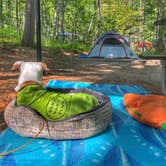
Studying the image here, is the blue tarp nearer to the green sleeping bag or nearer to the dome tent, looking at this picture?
the green sleeping bag

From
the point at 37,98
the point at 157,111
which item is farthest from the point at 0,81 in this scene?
the point at 157,111

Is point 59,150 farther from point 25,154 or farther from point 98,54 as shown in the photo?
point 98,54

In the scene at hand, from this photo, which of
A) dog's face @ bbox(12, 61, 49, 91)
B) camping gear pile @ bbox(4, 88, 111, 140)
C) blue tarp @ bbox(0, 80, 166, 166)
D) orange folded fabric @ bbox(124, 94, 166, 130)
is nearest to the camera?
blue tarp @ bbox(0, 80, 166, 166)

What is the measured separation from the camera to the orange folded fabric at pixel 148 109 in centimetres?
383

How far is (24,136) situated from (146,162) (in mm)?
1293

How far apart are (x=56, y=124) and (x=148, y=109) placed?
4.78 ft

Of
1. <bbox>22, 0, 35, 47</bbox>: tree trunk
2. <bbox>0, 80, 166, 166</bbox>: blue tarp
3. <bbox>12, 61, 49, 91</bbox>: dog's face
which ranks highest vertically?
<bbox>22, 0, 35, 47</bbox>: tree trunk

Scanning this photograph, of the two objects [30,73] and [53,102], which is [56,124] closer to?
[53,102]

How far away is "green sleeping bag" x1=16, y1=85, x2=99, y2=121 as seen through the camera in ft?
11.0

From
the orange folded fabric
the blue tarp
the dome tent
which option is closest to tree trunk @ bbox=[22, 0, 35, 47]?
A: the dome tent

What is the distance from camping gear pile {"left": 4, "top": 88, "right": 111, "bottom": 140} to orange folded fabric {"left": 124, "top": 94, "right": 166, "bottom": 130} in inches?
30.3

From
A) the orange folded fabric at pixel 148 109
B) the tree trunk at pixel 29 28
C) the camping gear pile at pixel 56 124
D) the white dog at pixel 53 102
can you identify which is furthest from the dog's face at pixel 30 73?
the tree trunk at pixel 29 28

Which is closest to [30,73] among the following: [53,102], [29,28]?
[53,102]

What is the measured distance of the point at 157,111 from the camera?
4.05 meters
